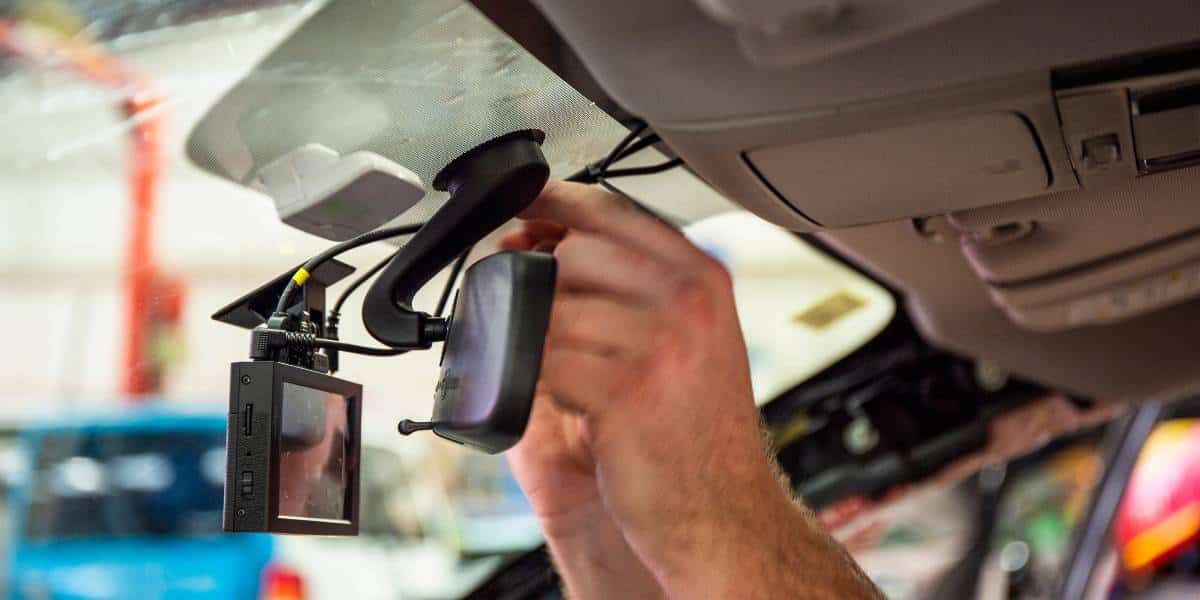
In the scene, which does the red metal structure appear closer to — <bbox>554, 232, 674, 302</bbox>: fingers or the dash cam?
the dash cam

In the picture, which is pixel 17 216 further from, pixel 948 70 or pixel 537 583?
pixel 948 70

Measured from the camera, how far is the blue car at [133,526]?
17.3 feet

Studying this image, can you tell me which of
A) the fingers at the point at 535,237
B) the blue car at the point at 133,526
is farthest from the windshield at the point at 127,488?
the fingers at the point at 535,237

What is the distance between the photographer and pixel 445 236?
967 millimetres

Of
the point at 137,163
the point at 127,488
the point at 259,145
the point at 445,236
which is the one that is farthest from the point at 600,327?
the point at 127,488

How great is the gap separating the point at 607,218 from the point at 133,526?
495 cm

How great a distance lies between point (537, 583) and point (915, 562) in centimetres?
249

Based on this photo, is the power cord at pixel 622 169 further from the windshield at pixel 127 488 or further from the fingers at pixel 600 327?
the windshield at pixel 127 488

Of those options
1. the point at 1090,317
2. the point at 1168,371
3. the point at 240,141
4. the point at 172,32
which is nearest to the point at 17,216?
the point at 172,32

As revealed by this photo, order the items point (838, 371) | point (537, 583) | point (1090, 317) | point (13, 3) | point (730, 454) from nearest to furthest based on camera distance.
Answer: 1. point (730, 454)
2. point (1090, 317)
3. point (13, 3)
4. point (537, 583)
5. point (838, 371)

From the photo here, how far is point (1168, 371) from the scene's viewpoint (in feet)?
8.45

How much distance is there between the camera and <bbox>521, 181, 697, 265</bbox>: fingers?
96cm

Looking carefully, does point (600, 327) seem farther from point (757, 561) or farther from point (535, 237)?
point (757, 561)

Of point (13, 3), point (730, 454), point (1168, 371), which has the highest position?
point (13, 3)
